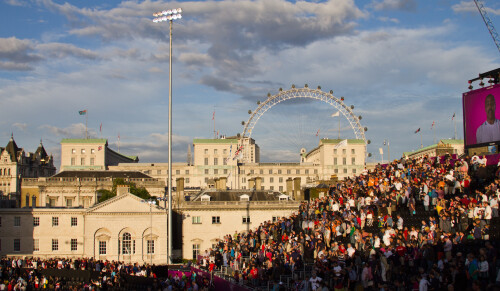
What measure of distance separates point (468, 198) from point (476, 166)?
4.07 m

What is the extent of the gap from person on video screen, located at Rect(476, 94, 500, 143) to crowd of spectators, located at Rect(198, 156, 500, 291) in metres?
1.93

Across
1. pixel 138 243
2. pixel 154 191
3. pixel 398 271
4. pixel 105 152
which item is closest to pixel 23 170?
pixel 105 152

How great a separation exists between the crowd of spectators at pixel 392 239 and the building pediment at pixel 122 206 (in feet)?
65.5

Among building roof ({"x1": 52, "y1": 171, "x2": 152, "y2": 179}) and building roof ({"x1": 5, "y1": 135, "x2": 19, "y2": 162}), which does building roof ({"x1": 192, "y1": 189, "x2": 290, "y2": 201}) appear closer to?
building roof ({"x1": 52, "y1": 171, "x2": 152, "y2": 179})

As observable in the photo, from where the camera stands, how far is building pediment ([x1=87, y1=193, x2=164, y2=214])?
59.4 meters

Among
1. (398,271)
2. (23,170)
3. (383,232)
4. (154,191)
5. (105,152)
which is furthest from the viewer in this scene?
(23,170)

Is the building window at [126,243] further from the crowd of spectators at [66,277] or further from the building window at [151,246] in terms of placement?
the crowd of spectators at [66,277]

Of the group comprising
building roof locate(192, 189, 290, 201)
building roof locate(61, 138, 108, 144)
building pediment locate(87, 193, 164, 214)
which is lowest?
building pediment locate(87, 193, 164, 214)

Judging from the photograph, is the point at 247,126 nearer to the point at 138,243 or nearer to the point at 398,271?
the point at 138,243

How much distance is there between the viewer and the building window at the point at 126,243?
5950 cm

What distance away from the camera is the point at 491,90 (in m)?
33.0

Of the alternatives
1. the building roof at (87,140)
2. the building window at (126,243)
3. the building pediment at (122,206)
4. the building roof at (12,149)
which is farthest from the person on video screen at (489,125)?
the building roof at (12,149)

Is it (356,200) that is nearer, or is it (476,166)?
(476,166)

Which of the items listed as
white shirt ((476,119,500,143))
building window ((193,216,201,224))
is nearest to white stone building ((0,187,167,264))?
building window ((193,216,201,224))
